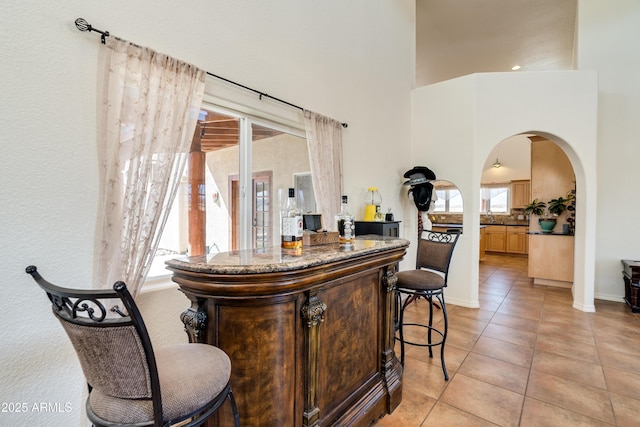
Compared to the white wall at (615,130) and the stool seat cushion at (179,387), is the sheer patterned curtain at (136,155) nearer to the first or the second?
the stool seat cushion at (179,387)

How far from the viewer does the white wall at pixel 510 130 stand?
3951 millimetres

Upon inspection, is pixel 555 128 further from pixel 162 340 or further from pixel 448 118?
pixel 162 340

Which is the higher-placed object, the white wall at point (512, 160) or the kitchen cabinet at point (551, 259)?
the white wall at point (512, 160)

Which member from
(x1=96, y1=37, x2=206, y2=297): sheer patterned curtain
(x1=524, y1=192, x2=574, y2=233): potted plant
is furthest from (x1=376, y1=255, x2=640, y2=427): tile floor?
(x1=96, y1=37, x2=206, y2=297): sheer patterned curtain

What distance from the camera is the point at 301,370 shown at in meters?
1.38

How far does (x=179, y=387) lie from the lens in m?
0.91

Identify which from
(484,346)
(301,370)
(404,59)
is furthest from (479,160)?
(301,370)

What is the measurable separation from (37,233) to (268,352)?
4.22 ft

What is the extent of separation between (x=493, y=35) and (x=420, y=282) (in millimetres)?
6295

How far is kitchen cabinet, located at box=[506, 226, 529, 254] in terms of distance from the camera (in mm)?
8516

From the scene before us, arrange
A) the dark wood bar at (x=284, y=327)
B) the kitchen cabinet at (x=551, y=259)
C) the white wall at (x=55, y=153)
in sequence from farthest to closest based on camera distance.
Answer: the kitchen cabinet at (x=551, y=259) → the white wall at (x=55, y=153) → the dark wood bar at (x=284, y=327)

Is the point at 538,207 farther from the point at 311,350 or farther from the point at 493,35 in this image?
the point at 311,350

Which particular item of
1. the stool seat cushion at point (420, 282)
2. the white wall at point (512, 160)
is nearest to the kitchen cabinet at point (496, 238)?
the white wall at point (512, 160)

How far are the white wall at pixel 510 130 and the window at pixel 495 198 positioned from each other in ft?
18.7
